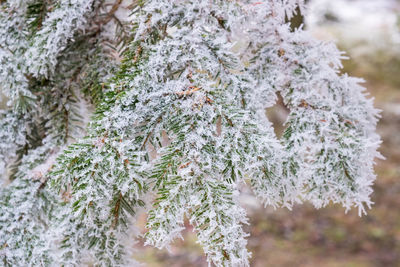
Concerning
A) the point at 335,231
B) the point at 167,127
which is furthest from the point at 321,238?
the point at 167,127

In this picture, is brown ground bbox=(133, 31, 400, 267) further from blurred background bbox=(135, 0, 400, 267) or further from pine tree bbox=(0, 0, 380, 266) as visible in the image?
pine tree bbox=(0, 0, 380, 266)

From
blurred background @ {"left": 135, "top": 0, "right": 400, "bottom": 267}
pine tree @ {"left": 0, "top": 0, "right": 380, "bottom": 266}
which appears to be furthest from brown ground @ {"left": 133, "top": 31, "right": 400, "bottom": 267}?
pine tree @ {"left": 0, "top": 0, "right": 380, "bottom": 266}

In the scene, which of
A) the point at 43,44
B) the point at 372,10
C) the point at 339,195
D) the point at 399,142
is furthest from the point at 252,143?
the point at 372,10

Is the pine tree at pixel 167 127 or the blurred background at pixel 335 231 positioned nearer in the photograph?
the pine tree at pixel 167 127

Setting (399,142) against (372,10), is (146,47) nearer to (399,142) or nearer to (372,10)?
(399,142)

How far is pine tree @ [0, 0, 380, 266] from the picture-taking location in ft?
1.94

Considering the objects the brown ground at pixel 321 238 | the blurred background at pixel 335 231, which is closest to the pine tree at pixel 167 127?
the blurred background at pixel 335 231

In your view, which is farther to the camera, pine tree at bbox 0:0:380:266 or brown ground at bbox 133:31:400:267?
brown ground at bbox 133:31:400:267

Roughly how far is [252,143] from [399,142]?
564cm

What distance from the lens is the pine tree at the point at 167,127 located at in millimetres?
592

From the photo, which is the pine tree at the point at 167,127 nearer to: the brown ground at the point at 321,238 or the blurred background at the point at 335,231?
the blurred background at the point at 335,231

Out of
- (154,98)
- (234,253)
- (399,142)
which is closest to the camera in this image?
(234,253)

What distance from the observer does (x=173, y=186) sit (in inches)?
22.8

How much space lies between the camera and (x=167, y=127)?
646 mm
